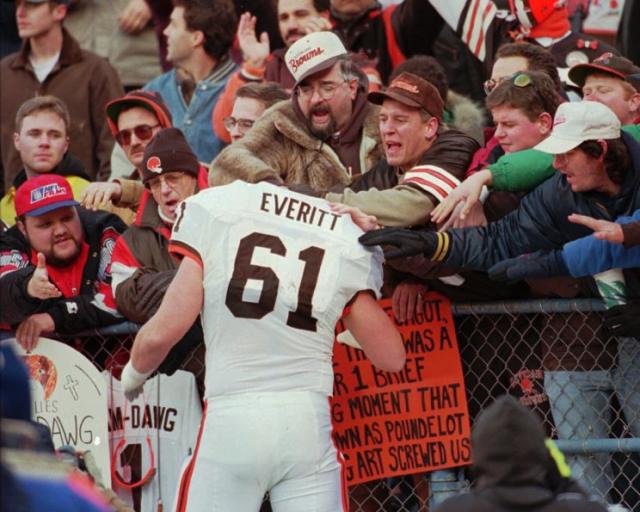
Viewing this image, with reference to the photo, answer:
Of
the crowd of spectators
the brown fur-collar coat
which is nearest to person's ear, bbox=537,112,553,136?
the crowd of spectators

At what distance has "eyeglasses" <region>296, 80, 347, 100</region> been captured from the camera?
8.79 meters

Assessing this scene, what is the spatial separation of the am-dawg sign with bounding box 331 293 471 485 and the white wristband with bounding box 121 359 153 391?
3.98 ft

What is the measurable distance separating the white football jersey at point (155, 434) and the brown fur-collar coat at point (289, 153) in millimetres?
1134

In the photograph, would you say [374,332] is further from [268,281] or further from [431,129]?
[431,129]

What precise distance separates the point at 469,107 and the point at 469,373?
6.55ft

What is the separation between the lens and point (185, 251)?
7.14 m

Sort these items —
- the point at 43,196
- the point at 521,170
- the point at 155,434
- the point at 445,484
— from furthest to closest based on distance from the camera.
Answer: the point at 43,196, the point at 155,434, the point at 445,484, the point at 521,170

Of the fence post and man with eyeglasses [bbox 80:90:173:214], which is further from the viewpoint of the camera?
man with eyeglasses [bbox 80:90:173:214]

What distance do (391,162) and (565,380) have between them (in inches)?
56.7

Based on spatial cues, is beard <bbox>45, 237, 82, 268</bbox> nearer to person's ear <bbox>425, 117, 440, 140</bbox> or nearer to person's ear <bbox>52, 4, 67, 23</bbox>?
person's ear <bbox>425, 117, 440, 140</bbox>

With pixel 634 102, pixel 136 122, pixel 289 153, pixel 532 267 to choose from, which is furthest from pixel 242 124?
pixel 532 267

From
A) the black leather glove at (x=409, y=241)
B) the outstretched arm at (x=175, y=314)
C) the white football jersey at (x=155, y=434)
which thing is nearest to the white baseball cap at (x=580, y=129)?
the black leather glove at (x=409, y=241)

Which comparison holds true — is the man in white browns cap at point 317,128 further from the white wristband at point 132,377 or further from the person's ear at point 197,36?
the person's ear at point 197,36

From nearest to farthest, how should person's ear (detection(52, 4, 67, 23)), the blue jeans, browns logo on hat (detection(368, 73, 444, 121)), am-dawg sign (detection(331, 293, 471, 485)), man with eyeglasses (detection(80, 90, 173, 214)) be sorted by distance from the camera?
the blue jeans, am-dawg sign (detection(331, 293, 471, 485)), browns logo on hat (detection(368, 73, 444, 121)), man with eyeglasses (detection(80, 90, 173, 214)), person's ear (detection(52, 4, 67, 23))
